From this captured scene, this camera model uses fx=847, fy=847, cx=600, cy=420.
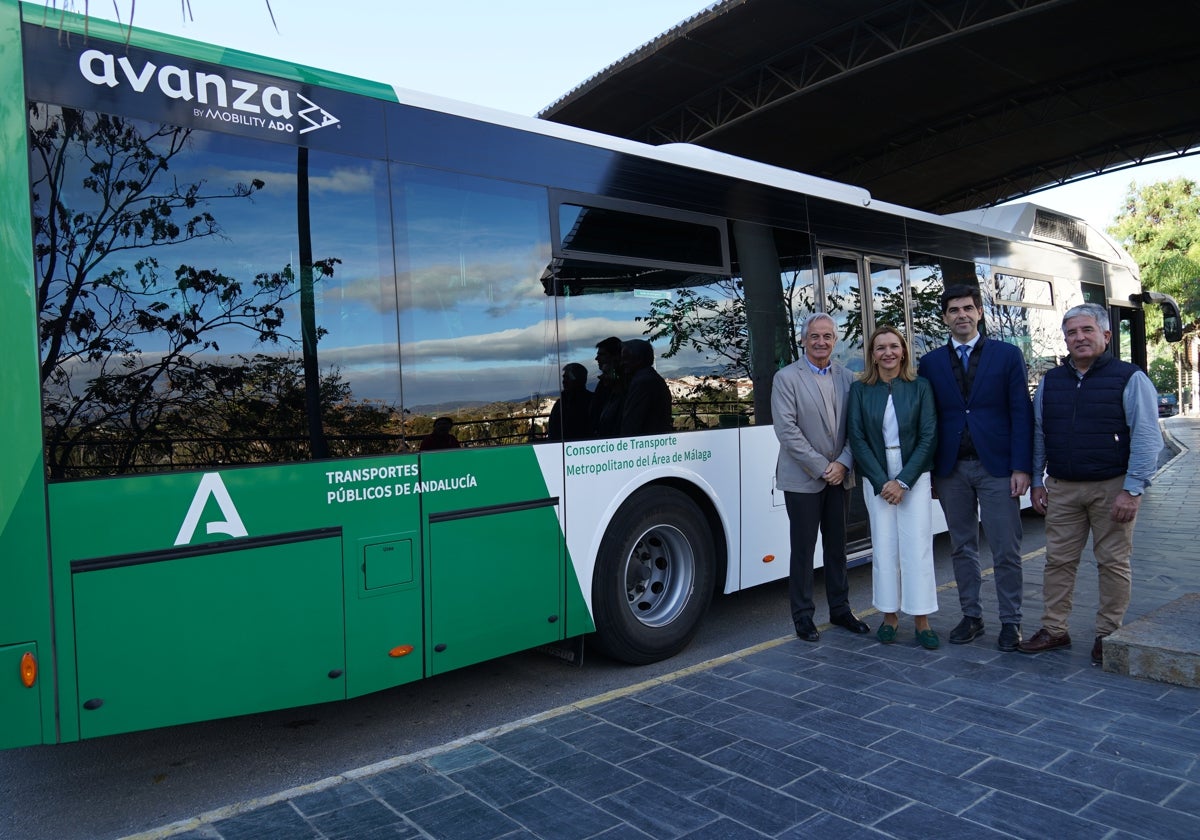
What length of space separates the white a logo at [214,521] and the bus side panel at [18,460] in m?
0.49

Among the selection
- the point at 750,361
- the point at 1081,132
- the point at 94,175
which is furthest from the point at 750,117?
the point at 94,175

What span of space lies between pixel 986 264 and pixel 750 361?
402 centimetres

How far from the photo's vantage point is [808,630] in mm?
5488

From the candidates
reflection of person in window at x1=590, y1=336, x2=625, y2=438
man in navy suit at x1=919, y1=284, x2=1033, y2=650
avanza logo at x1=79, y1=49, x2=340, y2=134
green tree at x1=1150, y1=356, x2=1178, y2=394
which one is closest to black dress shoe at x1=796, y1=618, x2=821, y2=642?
man in navy suit at x1=919, y1=284, x2=1033, y2=650

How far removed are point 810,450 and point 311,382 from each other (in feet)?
10.1

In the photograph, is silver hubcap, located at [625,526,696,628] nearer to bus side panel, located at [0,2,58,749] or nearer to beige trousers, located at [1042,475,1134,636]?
beige trousers, located at [1042,475,1134,636]

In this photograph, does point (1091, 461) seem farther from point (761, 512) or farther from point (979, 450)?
point (761, 512)

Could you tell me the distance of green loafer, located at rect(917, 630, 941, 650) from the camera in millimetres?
5262

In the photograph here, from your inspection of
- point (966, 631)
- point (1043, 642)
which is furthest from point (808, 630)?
point (1043, 642)

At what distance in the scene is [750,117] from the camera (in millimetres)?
15844

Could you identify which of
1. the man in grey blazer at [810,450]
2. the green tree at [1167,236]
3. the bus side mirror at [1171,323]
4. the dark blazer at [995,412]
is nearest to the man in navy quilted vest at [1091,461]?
the dark blazer at [995,412]

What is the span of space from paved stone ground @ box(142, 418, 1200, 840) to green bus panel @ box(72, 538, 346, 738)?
0.45 metres

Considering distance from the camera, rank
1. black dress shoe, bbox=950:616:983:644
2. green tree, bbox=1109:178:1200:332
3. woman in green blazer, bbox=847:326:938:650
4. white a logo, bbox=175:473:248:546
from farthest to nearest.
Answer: green tree, bbox=1109:178:1200:332, black dress shoe, bbox=950:616:983:644, woman in green blazer, bbox=847:326:938:650, white a logo, bbox=175:473:248:546

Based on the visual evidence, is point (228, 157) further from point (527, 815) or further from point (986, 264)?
point (986, 264)
